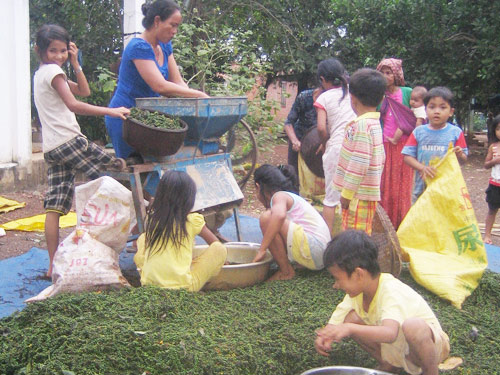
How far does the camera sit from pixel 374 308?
243 centimetres

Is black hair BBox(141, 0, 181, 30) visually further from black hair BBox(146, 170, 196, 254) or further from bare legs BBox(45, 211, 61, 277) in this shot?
bare legs BBox(45, 211, 61, 277)

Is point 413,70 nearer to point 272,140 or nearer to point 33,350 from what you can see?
point 272,140

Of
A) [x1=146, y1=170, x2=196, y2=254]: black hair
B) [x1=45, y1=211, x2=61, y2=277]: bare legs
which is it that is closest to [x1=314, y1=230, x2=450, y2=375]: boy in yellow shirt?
[x1=146, y1=170, x2=196, y2=254]: black hair

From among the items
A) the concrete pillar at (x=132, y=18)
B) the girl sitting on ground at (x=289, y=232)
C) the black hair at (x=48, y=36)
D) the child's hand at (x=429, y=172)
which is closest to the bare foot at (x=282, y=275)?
the girl sitting on ground at (x=289, y=232)

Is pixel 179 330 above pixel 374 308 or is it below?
below

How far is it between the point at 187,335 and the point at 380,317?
0.87m

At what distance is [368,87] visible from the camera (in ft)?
11.9

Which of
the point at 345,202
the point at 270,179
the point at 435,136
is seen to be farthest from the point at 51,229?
the point at 435,136

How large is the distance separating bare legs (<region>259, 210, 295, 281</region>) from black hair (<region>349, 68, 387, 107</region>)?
3.07ft

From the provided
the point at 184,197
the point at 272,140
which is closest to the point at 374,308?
the point at 184,197

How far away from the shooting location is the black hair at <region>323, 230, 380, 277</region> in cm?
237

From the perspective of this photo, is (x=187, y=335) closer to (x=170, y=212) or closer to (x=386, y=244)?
(x=170, y=212)

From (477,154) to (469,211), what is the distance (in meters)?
10.8

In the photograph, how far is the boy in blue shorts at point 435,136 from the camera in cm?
434
